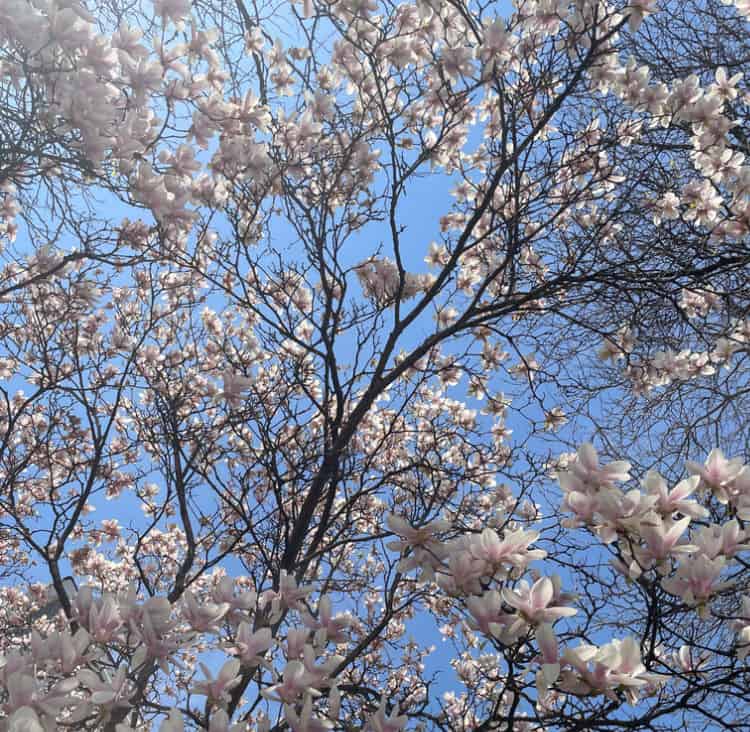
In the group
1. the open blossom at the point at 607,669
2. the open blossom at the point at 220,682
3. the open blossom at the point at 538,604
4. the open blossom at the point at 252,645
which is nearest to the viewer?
the open blossom at the point at 607,669

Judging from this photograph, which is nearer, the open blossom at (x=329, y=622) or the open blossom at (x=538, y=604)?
the open blossom at (x=538, y=604)

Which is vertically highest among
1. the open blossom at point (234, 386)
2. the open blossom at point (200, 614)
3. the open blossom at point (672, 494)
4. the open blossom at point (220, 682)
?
the open blossom at point (234, 386)

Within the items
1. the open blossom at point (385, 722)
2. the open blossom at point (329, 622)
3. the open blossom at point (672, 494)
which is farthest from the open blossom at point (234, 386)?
the open blossom at point (672, 494)

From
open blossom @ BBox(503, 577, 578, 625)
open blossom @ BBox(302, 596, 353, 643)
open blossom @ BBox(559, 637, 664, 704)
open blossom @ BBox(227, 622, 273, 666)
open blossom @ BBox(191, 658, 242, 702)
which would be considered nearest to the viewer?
open blossom @ BBox(559, 637, 664, 704)

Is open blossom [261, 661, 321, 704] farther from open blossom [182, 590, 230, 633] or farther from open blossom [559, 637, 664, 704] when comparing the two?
open blossom [559, 637, 664, 704]

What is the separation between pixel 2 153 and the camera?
204cm

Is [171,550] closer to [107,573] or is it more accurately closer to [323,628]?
[107,573]

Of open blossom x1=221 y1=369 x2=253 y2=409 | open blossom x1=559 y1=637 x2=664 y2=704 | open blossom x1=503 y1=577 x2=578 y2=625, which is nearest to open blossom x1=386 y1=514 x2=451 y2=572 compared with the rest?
open blossom x1=503 y1=577 x2=578 y2=625

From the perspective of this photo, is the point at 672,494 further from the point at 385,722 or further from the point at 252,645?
the point at 252,645

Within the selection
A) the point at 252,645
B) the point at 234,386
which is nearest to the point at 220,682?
the point at 252,645

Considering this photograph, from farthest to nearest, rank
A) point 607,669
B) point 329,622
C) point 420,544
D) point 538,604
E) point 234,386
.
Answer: point 234,386 < point 329,622 < point 420,544 < point 538,604 < point 607,669

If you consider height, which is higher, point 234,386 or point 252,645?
point 234,386

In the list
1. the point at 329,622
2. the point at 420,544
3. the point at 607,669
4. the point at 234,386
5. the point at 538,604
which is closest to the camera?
the point at 607,669

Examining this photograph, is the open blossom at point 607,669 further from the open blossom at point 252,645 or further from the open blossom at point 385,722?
the open blossom at point 252,645
